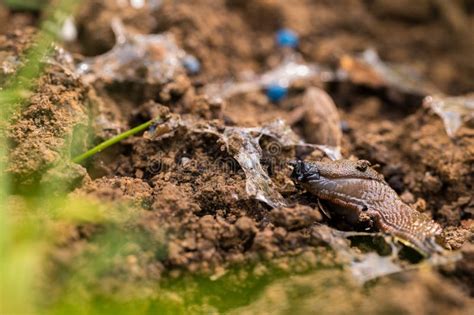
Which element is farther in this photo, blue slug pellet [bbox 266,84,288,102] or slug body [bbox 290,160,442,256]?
blue slug pellet [bbox 266,84,288,102]

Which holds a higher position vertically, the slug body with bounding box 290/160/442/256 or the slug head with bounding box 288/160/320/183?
the slug head with bounding box 288/160/320/183

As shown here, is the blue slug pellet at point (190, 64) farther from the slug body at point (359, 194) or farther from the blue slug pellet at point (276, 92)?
the slug body at point (359, 194)

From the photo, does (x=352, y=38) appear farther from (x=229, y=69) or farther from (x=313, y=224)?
(x=313, y=224)

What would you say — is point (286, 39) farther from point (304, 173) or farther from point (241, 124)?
point (304, 173)

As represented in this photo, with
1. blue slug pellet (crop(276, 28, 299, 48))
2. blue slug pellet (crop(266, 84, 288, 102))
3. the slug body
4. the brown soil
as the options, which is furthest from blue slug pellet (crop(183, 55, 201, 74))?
the slug body

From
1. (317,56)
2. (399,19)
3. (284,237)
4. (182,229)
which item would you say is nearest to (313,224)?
(284,237)

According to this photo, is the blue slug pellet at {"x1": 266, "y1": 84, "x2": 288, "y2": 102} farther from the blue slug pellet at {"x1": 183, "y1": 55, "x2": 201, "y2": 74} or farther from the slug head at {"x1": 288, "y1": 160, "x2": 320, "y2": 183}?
the slug head at {"x1": 288, "y1": 160, "x2": 320, "y2": 183}

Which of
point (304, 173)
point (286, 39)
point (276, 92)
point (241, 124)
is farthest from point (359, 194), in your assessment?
point (286, 39)
